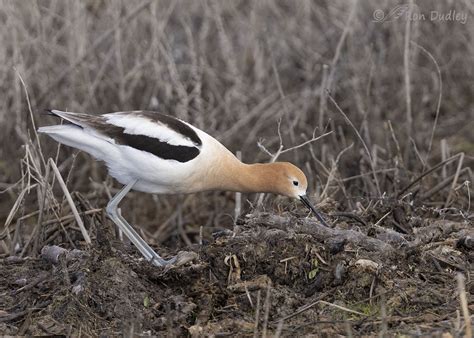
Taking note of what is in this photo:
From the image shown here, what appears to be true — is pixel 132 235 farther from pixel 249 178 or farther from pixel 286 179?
pixel 286 179

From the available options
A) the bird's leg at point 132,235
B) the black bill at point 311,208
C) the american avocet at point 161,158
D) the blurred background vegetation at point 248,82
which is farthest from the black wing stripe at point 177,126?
the blurred background vegetation at point 248,82

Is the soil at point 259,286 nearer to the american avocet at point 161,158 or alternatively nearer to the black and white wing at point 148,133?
the american avocet at point 161,158

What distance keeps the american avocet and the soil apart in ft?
1.66

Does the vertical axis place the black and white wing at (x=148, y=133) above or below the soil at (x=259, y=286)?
above

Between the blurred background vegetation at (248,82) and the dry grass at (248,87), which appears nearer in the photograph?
the dry grass at (248,87)

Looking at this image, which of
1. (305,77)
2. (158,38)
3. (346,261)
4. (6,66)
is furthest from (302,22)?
(346,261)

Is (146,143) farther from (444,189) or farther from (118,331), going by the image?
(444,189)

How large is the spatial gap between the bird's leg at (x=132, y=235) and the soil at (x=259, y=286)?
172 millimetres

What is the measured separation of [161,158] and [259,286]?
127 cm

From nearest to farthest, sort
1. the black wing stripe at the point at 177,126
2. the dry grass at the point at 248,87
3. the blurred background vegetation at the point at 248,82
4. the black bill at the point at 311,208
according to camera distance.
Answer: the black bill at the point at 311,208
the black wing stripe at the point at 177,126
the dry grass at the point at 248,87
the blurred background vegetation at the point at 248,82

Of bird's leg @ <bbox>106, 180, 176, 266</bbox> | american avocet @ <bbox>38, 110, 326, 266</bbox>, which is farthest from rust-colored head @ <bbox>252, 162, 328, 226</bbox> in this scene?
bird's leg @ <bbox>106, 180, 176, 266</bbox>

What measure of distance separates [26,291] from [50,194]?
1.07 m

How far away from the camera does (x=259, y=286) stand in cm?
505

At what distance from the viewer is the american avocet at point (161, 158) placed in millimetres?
5914
